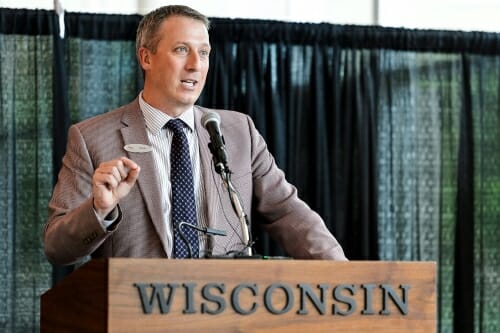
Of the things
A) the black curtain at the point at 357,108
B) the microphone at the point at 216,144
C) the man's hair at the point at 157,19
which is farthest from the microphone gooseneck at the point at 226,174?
the black curtain at the point at 357,108

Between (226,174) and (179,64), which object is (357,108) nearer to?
(179,64)

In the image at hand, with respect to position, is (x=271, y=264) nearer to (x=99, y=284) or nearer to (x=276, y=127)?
(x=99, y=284)

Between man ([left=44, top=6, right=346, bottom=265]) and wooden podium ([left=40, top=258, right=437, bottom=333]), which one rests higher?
man ([left=44, top=6, right=346, bottom=265])

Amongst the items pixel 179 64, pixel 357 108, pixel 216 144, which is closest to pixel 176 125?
pixel 179 64

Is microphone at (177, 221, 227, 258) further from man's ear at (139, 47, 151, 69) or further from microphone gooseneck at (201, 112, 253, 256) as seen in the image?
man's ear at (139, 47, 151, 69)

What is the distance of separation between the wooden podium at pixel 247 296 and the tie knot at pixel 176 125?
2.47ft

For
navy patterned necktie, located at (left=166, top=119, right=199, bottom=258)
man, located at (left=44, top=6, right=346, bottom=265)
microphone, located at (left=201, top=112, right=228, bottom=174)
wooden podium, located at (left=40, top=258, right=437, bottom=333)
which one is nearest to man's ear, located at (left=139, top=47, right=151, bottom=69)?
man, located at (left=44, top=6, right=346, bottom=265)

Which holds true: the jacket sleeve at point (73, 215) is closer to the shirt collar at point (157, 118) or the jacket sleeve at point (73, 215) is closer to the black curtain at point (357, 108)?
the shirt collar at point (157, 118)

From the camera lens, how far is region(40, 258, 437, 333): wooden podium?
233 centimetres

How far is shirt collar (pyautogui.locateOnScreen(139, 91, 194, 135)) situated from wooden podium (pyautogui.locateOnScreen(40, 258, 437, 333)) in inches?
30.2

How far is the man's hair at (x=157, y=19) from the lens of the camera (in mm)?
3301

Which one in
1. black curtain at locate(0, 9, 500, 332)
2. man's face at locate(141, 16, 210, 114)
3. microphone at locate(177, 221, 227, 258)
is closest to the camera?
microphone at locate(177, 221, 227, 258)

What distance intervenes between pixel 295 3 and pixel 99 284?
2720 millimetres

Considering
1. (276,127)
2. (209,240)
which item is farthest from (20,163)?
(209,240)
